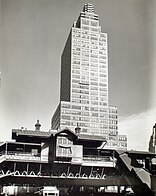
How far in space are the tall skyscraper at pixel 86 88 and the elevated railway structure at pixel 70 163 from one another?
15cm

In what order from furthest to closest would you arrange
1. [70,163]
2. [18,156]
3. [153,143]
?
[70,163] < [18,156] < [153,143]

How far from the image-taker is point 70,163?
4879mm

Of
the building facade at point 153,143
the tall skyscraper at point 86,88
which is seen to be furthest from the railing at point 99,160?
the building facade at point 153,143

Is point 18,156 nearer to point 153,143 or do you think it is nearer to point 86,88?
point 86,88

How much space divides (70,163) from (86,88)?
103cm

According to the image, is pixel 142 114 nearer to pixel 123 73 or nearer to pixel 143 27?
pixel 123 73

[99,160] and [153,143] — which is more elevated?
[153,143]

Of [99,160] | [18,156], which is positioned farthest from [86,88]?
[18,156]

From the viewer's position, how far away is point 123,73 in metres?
4.88

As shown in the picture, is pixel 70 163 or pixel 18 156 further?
pixel 70 163

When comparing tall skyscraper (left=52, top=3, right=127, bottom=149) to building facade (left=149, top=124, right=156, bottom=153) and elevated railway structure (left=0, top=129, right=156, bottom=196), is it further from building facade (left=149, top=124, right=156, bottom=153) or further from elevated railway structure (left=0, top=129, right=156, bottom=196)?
building facade (left=149, top=124, right=156, bottom=153)

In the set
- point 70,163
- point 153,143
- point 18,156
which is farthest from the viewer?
point 70,163

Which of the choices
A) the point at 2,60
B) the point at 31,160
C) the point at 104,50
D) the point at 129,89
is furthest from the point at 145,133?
the point at 2,60

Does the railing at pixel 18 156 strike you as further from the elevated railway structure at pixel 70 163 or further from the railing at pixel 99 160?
the railing at pixel 99 160
